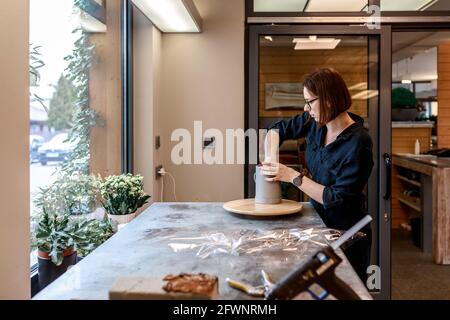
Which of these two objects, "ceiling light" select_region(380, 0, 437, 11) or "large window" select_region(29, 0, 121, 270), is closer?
"large window" select_region(29, 0, 121, 270)

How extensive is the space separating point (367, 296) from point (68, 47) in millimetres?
1770

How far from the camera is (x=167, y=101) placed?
312cm

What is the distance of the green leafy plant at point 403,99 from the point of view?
575 centimetres

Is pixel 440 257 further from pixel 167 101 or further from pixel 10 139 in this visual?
pixel 10 139

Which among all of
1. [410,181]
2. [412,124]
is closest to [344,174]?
[410,181]

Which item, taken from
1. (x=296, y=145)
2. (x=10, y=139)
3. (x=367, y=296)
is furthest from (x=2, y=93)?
(x=296, y=145)

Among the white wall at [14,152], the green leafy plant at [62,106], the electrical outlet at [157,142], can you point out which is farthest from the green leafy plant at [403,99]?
the white wall at [14,152]

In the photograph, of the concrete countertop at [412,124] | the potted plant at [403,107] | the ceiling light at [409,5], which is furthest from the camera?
the potted plant at [403,107]

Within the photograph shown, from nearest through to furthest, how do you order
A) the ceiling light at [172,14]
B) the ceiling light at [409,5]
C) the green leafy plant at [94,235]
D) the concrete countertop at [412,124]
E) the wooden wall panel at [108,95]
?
the green leafy plant at [94,235], the ceiling light at [172,14], the wooden wall panel at [108,95], the ceiling light at [409,5], the concrete countertop at [412,124]

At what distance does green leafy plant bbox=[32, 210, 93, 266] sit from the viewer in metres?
1.70

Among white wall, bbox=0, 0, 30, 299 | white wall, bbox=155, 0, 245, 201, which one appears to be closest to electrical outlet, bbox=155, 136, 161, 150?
white wall, bbox=155, 0, 245, 201

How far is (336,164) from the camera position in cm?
191

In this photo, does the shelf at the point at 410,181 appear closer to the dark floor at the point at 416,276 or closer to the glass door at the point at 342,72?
the dark floor at the point at 416,276

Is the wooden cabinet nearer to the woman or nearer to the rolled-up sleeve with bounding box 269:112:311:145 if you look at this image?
the rolled-up sleeve with bounding box 269:112:311:145
